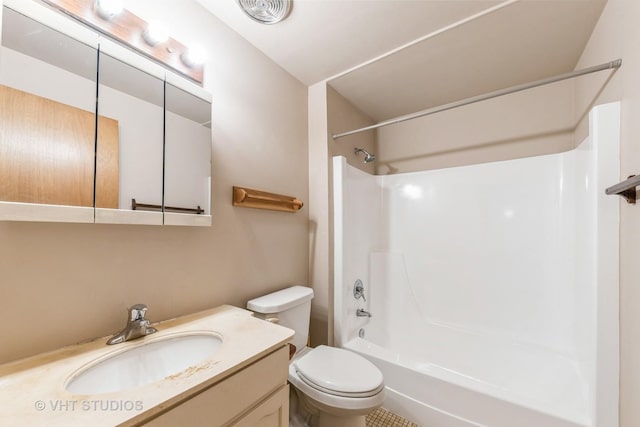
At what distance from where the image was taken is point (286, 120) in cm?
177

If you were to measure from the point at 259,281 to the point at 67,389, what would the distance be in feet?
2.96

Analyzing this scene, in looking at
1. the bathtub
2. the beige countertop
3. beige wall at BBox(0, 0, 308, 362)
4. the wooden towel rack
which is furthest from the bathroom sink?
the bathtub

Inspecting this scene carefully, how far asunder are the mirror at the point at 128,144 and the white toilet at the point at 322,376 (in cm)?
72

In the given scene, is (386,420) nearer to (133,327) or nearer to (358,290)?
(358,290)

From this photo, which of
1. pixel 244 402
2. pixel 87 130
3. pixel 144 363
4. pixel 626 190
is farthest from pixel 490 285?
pixel 87 130

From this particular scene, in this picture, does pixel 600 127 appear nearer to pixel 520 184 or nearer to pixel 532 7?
pixel 532 7

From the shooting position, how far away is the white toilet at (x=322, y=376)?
46.0 inches

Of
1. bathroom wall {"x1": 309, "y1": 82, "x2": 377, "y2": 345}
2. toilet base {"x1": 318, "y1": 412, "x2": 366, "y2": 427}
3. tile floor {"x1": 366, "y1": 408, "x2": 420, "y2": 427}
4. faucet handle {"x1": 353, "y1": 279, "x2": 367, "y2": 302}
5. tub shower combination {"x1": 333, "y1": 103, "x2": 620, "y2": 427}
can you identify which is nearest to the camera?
tub shower combination {"x1": 333, "y1": 103, "x2": 620, "y2": 427}

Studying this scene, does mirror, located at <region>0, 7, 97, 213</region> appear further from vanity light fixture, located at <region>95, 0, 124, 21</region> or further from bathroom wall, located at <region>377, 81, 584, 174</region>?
bathroom wall, located at <region>377, 81, 584, 174</region>

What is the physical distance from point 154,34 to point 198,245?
2.97 ft

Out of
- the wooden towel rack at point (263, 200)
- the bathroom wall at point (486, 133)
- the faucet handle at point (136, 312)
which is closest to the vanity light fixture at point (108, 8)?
the wooden towel rack at point (263, 200)

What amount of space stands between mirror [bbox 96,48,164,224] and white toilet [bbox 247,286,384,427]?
72 cm

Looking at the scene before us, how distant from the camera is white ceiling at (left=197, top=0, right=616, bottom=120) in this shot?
130 centimetres

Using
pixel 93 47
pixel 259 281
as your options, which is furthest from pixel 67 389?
pixel 93 47
